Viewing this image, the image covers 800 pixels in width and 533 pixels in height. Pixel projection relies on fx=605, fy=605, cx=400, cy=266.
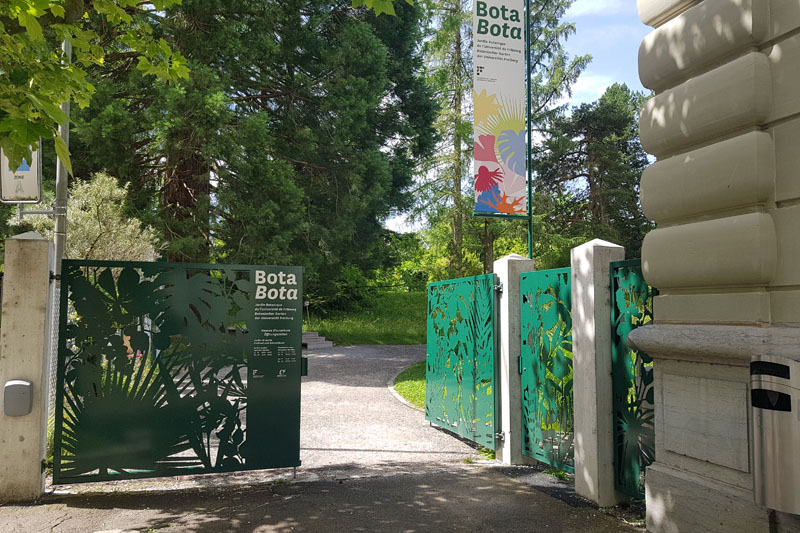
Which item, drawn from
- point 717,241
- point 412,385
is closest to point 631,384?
point 717,241

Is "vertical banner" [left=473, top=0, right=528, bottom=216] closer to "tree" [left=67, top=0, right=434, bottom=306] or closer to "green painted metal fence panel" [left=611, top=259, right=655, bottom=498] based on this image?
"green painted metal fence panel" [left=611, top=259, right=655, bottom=498]

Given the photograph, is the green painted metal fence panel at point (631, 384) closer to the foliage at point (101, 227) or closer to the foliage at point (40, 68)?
the foliage at point (40, 68)

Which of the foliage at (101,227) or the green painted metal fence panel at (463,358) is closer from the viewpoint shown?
the green painted metal fence panel at (463,358)

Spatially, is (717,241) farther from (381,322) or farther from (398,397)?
(381,322)

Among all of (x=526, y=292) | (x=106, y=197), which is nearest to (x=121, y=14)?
(x=526, y=292)

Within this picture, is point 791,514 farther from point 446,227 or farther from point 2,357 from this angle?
point 446,227

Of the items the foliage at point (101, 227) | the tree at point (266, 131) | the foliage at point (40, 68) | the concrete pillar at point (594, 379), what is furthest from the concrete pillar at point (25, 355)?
the tree at point (266, 131)

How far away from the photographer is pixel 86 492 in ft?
18.4

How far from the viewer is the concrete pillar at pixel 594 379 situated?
5.11 m

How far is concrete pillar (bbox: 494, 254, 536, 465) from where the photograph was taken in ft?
21.6

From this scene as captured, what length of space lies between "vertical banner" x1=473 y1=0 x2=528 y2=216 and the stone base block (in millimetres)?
5329

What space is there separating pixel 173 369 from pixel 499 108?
20.4 ft

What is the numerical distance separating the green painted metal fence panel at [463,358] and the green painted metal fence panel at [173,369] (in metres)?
2.23

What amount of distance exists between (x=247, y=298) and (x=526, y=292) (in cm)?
290
